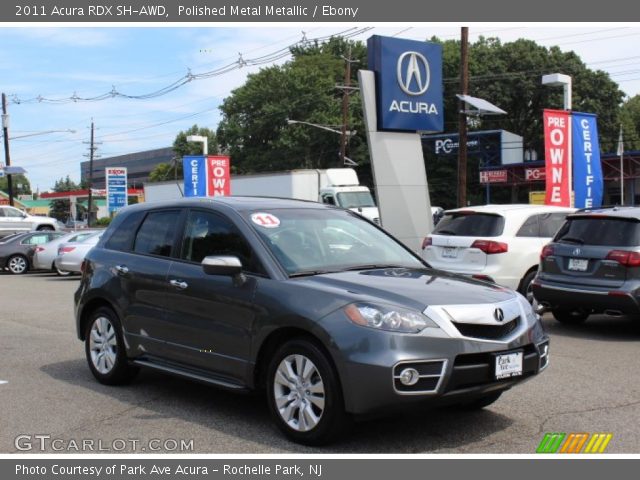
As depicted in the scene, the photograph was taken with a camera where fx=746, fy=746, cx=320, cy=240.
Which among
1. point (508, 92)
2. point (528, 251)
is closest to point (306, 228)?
point (528, 251)

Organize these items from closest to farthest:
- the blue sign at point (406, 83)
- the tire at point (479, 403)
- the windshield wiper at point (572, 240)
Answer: the tire at point (479, 403) → the windshield wiper at point (572, 240) → the blue sign at point (406, 83)

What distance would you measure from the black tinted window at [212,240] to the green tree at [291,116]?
51395 millimetres

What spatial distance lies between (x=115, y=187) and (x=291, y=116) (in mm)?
25217

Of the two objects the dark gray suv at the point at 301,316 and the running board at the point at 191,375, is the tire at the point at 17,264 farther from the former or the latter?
the running board at the point at 191,375

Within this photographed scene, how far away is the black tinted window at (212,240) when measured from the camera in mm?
5660

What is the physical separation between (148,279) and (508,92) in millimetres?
55392

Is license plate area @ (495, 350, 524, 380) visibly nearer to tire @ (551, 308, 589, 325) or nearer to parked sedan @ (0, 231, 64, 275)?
tire @ (551, 308, 589, 325)

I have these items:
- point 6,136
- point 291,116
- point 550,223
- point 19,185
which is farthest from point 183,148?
point 19,185

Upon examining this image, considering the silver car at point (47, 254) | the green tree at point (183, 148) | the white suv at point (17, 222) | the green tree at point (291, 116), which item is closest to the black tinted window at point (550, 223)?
the silver car at point (47, 254)

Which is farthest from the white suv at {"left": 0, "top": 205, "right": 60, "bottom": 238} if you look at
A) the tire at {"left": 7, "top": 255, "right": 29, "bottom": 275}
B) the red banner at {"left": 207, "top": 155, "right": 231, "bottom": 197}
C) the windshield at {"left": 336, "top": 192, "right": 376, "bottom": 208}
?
the windshield at {"left": 336, "top": 192, "right": 376, "bottom": 208}

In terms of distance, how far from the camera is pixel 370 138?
1652cm

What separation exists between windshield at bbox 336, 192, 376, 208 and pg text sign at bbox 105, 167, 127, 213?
14702 millimetres

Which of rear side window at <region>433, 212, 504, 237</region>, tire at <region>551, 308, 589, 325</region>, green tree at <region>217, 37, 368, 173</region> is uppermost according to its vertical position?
green tree at <region>217, 37, 368, 173</region>

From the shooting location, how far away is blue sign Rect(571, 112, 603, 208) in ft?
59.6
